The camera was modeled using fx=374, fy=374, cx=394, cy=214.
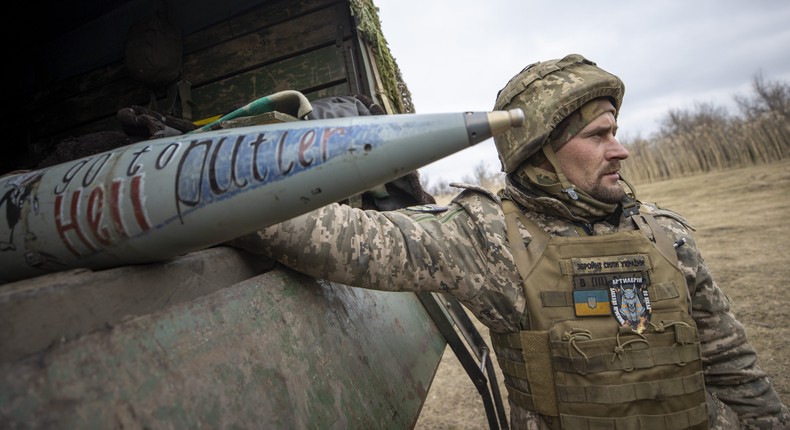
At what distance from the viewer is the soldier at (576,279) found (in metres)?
1.48

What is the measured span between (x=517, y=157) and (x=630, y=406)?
1145 millimetres

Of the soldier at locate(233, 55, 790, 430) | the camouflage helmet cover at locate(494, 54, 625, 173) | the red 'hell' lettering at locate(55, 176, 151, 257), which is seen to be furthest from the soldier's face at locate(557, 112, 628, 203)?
the red 'hell' lettering at locate(55, 176, 151, 257)

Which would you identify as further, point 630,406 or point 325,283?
point 630,406

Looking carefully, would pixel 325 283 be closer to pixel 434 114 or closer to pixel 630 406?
pixel 434 114

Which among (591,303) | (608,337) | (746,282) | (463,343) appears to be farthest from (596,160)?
(746,282)

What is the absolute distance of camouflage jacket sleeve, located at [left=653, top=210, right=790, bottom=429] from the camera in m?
1.74

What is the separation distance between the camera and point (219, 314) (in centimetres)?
83

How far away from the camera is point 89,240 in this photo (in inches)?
26.9

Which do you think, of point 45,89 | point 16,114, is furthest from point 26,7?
point 16,114

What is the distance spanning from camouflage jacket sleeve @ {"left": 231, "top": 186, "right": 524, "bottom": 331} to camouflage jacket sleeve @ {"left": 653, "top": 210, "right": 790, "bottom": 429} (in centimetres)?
91

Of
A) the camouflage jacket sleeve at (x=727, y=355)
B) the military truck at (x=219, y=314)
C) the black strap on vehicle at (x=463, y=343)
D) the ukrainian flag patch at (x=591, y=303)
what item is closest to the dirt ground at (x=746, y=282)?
the black strap on vehicle at (x=463, y=343)

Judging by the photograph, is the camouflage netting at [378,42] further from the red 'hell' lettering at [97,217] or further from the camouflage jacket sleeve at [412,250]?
the red 'hell' lettering at [97,217]

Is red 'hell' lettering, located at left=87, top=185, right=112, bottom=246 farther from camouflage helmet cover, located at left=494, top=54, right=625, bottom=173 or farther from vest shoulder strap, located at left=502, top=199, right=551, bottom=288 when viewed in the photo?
camouflage helmet cover, located at left=494, top=54, right=625, bottom=173

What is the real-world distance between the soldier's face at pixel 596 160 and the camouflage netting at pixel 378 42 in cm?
148
